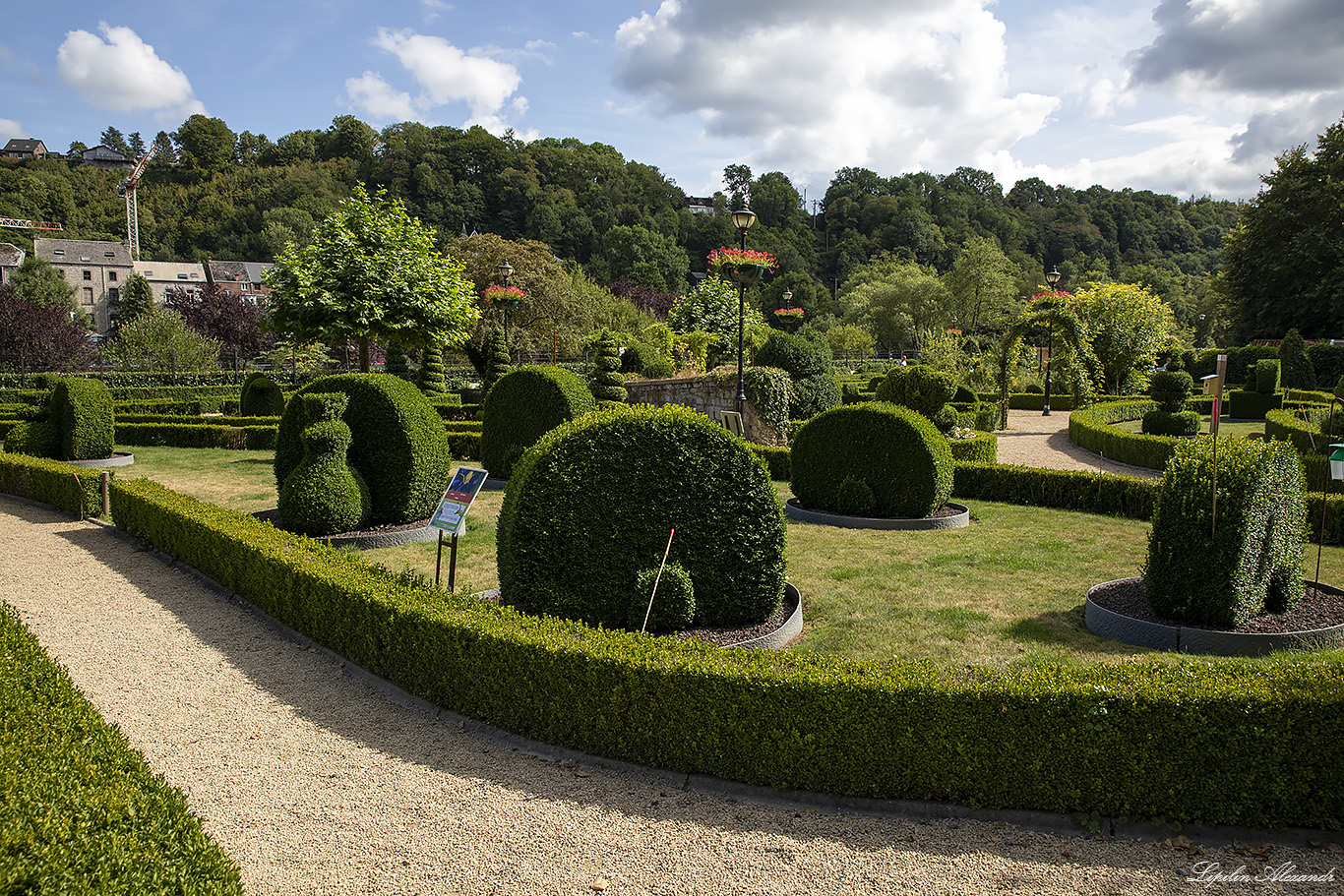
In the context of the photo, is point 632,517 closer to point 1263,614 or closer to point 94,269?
point 1263,614

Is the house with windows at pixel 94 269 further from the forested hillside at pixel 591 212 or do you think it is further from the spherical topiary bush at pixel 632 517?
the spherical topiary bush at pixel 632 517

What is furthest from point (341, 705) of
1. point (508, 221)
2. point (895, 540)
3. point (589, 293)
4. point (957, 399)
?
point (508, 221)

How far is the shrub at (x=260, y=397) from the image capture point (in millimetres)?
20969

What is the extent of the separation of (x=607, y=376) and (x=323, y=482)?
11294 millimetres

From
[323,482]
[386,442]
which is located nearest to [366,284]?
[386,442]

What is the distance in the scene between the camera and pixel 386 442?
9656 millimetres

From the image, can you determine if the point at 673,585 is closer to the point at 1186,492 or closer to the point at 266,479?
the point at 1186,492

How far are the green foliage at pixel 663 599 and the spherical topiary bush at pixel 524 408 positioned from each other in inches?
259

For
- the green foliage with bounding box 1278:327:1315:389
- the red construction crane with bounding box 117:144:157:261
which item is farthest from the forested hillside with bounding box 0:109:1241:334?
the green foliage with bounding box 1278:327:1315:389

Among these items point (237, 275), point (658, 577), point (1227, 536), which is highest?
Result: point (237, 275)

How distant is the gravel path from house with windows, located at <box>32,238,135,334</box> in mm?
90181

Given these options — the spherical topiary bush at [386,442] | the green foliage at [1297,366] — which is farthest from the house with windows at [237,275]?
the green foliage at [1297,366]

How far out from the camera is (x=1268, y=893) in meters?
3.38

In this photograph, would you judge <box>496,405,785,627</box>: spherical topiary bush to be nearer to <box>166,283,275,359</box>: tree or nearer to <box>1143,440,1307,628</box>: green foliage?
<box>1143,440,1307,628</box>: green foliage
